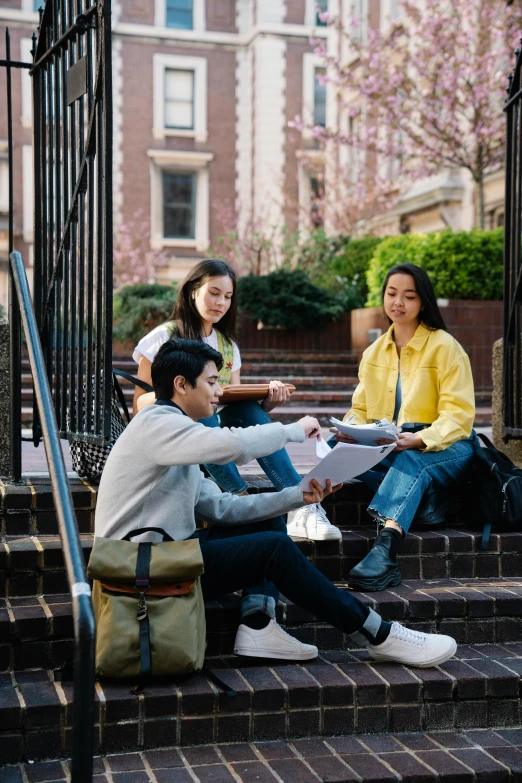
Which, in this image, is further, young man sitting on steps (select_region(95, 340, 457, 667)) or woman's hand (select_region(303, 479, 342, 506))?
woman's hand (select_region(303, 479, 342, 506))

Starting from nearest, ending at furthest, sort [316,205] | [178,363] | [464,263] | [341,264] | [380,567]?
[178,363], [380,567], [464,263], [341,264], [316,205]

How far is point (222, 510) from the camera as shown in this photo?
12.6 feet

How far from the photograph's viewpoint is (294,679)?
3582 mm

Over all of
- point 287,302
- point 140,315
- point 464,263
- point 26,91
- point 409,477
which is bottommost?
point 409,477

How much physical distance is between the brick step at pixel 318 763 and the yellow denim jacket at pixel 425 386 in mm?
1604

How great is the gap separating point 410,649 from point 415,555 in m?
0.90

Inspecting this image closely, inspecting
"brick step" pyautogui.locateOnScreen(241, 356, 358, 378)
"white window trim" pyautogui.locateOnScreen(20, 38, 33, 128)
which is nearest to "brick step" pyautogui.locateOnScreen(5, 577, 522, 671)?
"brick step" pyautogui.locateOnScreen(241, 356, 358, 378)

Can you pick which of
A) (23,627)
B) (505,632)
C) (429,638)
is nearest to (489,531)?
(505,632)

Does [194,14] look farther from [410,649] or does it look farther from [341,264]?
[410,649]

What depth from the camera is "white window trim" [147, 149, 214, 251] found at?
26875 millimetres

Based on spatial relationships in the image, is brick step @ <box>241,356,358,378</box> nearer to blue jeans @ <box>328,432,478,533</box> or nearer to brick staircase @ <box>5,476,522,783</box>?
blue jeans @ <box>328,432,478,533</box>

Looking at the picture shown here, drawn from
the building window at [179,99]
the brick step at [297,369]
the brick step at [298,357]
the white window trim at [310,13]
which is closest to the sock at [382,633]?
the brick step at [297,369]

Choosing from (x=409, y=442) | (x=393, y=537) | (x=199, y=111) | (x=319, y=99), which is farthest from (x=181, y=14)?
(x=393, y=537)

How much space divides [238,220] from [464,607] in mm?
23956
